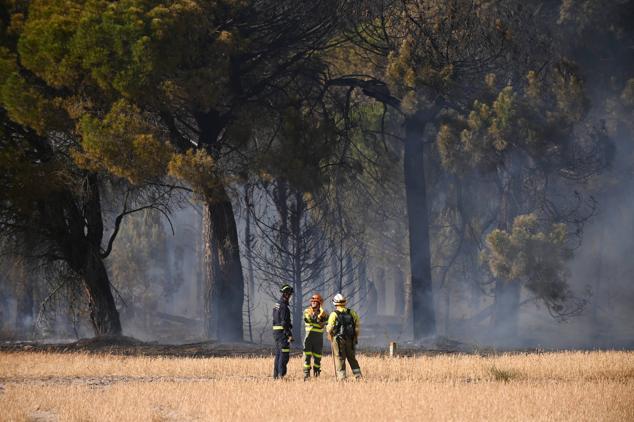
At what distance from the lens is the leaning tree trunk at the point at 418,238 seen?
3559cm

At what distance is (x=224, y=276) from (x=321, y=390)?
51.8 feet

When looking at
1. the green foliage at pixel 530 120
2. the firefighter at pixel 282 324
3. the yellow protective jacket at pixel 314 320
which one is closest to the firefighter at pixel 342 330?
the yellow protective jacket at pixel 314 320

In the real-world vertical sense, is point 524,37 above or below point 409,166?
above

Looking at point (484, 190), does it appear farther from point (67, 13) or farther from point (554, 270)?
point (67, 13)

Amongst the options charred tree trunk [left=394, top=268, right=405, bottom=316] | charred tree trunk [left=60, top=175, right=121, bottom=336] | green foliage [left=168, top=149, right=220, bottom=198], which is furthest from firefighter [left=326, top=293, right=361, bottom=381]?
charred tree trunk [left=394, top=268, right=405, bottom=316]

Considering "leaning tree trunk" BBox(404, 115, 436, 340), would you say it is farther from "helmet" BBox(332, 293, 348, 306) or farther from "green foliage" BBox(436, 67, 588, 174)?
"helmet" BBox(332, 293, 348, 306)

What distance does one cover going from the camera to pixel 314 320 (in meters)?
18.9

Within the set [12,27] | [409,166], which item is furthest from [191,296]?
[12,27]

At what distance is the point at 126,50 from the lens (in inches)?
1096

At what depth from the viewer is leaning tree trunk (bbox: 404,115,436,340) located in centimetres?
3559

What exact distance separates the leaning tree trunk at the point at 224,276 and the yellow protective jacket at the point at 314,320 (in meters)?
13.5

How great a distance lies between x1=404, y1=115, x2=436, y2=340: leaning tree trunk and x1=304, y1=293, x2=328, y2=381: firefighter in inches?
639

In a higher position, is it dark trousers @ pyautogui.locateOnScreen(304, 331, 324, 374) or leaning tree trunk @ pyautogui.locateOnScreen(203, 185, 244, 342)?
leaning tree trunk @ pyautogui.locateOnScreen(203, 185, 244, 342)

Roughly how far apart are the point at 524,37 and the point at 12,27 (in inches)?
613
